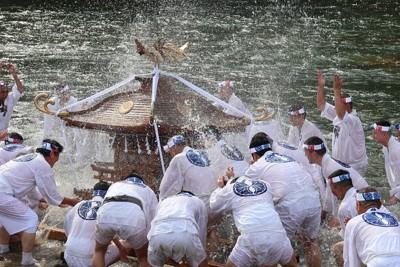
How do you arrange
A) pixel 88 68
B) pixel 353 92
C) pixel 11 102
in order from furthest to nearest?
pixel 88 68, pixel 353 92, pixel 11 102

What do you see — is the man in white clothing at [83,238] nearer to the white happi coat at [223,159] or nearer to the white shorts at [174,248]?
the white shorts at [174,248]

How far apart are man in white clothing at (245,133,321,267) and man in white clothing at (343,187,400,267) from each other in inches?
32.7

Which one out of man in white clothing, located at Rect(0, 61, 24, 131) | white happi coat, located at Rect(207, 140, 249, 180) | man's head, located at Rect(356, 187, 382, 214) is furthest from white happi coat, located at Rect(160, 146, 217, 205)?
man in white clothing, located at Rect(0, 61, 24, 131)

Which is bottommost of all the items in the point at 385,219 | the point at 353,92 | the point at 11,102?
the point at 353,92

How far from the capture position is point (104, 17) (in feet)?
78.2

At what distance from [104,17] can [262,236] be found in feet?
61.2

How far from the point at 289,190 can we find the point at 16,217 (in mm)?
2934

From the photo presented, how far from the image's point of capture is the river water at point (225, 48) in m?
14.8

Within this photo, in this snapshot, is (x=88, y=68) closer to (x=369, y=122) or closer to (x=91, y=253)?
(x=369, y=122)

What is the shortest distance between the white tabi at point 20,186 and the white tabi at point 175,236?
1568 millimetres

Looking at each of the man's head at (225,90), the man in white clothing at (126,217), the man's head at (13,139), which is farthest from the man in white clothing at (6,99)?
the man in white clothing at (126,217)

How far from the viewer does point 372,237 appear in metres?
5.90

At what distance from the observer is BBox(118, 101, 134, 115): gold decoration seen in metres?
8.54

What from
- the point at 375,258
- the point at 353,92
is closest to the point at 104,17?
the point at 353,92
